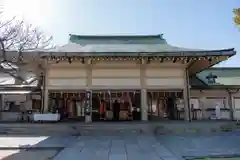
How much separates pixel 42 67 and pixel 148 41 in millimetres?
6351

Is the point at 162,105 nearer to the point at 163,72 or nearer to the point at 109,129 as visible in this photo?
the point at 163,72

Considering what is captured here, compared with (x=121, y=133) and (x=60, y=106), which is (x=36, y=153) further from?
(x=60, y=106)

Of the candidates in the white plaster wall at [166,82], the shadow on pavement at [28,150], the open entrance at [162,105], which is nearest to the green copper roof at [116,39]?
the open entrance at [162,105]

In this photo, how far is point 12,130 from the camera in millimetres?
8688

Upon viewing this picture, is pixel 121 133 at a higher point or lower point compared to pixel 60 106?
lower

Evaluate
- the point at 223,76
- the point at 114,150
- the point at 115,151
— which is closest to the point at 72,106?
the point at 114,150

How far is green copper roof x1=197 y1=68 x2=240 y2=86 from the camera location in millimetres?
13049

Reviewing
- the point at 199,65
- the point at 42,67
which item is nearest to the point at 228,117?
the point at 199,65

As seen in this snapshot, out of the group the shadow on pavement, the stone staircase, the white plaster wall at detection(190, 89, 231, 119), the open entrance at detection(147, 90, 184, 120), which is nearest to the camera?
the shadow on pavement

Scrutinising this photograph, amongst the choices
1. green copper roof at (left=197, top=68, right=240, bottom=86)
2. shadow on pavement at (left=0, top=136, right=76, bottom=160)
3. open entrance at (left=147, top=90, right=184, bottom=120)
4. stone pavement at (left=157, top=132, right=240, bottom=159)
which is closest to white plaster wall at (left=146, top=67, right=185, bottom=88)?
open entrance at (left=147, top=90, right=184, bottom=120)

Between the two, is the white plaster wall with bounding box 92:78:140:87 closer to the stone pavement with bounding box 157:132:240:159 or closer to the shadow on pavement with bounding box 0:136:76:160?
the stone pavement with bounding box 157:132:240:159

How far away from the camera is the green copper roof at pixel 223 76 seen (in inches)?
514

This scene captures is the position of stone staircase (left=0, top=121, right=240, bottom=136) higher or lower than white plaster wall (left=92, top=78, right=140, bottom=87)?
lower

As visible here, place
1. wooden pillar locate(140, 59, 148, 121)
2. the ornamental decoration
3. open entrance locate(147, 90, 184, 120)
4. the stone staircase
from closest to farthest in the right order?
1. the ornamental decoration
2. the stone staircase
3. wooden pillar locate(140, 59, 148, 121)
4. open entrance locate(147, 90, 184, 120)
